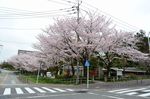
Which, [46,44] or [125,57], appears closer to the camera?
[46,44]

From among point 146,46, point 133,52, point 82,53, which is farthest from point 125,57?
point 146,46

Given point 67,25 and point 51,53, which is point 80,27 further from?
point 51,53

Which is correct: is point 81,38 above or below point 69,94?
above

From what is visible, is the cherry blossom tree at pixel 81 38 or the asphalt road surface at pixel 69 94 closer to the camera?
the asphalt road surface at pixel 69 94

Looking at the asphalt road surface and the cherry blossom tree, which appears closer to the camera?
the asphalt road surface

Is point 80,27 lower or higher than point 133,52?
higher

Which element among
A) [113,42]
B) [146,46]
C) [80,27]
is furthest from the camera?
[146,46]

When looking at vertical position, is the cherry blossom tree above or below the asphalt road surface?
above

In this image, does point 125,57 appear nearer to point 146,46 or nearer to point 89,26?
point 89,26

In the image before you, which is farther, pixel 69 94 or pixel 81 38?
pixel 81 38

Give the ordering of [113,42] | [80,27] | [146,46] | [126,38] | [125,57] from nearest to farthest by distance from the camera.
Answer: [80,27], [113,42], [126,38], [125,57], [146,46]

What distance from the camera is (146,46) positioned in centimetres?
4072

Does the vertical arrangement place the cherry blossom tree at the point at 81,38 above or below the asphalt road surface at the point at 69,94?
above

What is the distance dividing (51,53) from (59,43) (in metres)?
2.45
